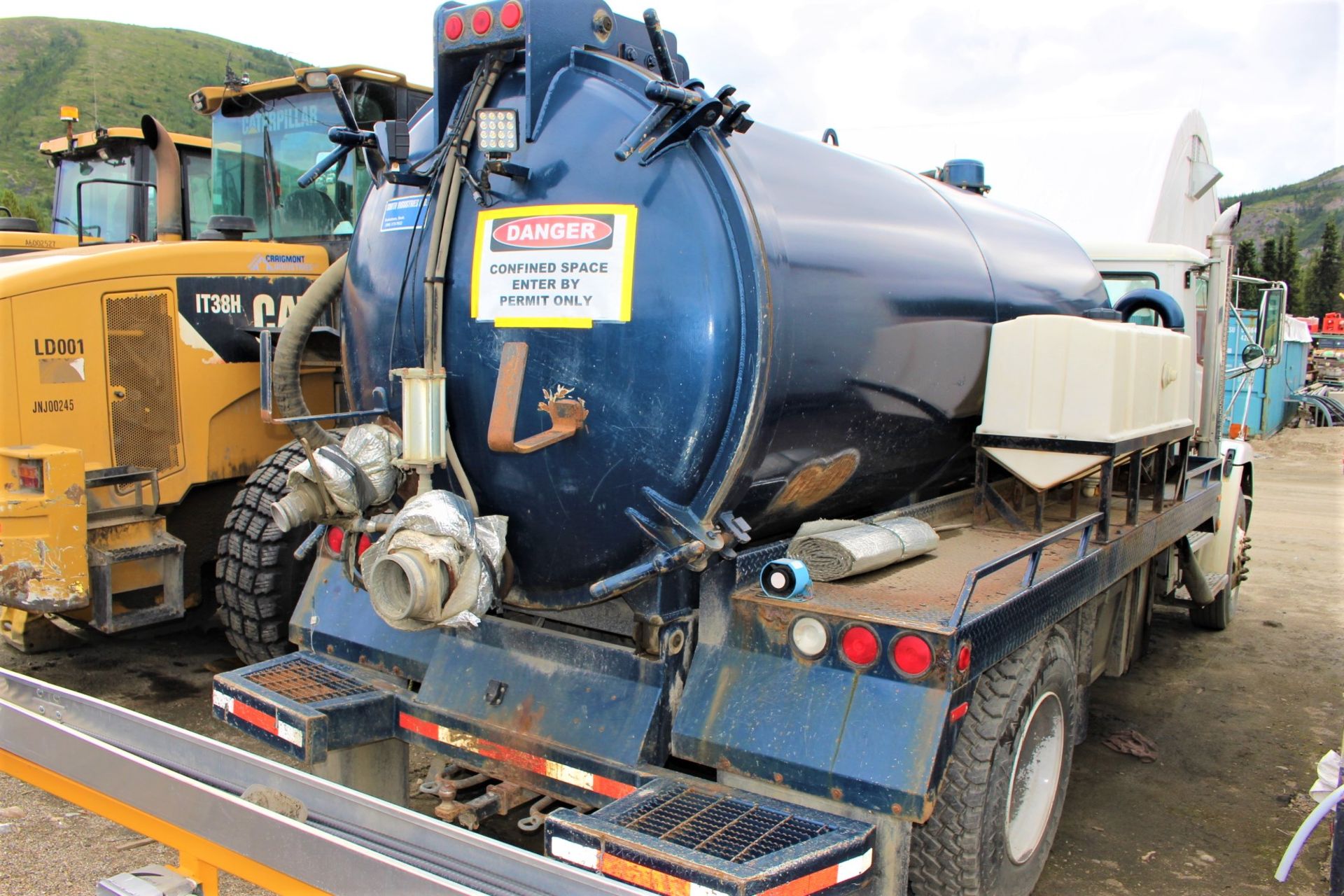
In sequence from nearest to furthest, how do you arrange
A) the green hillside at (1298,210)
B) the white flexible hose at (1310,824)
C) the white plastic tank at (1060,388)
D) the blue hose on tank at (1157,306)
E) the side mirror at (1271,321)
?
1. the white flexible hose at (1310,824)
2. the white plastic tank at (1060,388)
3. the blue hose on tank at (1157,306)
4. the side mirror at (1271,321)
5. the green hillside at (1298,210)

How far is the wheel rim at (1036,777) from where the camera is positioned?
Result: 328 centimetres

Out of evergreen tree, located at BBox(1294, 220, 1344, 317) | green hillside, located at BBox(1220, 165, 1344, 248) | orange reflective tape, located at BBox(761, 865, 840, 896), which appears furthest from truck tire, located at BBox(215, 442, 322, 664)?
green hillside, located at BBox(1220, 165, 1344, 248)

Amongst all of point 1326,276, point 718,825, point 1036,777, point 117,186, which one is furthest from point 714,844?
point 1326,276

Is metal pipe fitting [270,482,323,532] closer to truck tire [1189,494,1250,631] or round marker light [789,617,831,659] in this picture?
round marker light [789,617,831,659]

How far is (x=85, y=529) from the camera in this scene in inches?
188

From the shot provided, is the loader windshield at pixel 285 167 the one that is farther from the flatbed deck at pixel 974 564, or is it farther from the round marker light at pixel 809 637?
the round marker light at pixel 809 637

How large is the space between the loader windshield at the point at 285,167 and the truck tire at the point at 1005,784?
4.33 metres

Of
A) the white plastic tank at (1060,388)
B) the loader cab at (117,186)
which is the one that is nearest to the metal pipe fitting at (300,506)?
the white plastic tank at (1060,388)

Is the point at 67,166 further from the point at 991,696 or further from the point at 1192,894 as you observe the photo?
the point at 1192,894

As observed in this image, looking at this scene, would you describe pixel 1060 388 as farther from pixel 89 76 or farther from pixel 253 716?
pixel 89 76

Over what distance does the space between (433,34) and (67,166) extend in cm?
659

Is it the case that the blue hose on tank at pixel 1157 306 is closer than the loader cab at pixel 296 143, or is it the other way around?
the blue hose on tank at pixel 1157 306

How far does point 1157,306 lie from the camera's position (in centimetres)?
541

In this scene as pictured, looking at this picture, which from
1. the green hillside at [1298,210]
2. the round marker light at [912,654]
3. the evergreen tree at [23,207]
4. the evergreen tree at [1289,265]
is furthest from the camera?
the green hillside at [1298,210]
